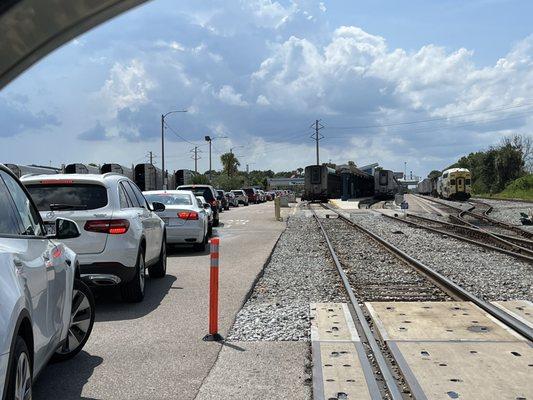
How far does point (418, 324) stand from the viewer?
705 cm

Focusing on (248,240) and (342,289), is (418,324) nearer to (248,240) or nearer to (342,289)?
(342,289)

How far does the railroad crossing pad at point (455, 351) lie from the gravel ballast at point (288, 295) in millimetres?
988

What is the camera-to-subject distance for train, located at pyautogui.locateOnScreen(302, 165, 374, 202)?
52.8m

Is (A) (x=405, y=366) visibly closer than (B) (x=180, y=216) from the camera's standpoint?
Yes

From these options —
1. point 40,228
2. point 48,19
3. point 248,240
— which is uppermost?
point 48,19

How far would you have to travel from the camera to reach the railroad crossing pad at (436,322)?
6.46 m

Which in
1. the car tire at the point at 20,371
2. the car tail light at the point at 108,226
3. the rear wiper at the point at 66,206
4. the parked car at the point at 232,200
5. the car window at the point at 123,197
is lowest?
the parked car at the point at 232,200

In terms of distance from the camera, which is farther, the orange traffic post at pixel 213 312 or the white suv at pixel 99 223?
the white suv at pixel 99 223

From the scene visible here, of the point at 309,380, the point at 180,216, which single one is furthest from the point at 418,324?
the point at 180,216

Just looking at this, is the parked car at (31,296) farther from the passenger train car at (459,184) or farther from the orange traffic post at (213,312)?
the passenger train car at (459,184)

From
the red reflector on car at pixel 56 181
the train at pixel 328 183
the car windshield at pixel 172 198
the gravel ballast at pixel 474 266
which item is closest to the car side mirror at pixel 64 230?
the red reflector on car at pixel 56 181

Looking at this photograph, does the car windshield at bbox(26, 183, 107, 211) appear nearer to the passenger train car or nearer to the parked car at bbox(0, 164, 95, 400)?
the parked car at bbox(0, 164, 95, 400)

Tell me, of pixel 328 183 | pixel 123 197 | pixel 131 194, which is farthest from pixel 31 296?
pixel 328 183

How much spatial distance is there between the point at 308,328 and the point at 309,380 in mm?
1883
